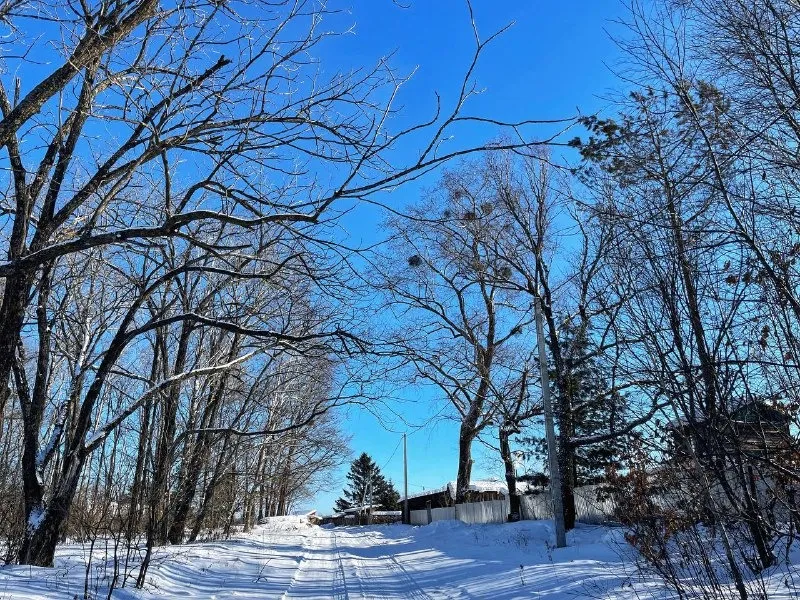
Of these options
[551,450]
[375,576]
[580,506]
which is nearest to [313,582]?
[375,576]

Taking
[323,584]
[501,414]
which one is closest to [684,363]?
[323,584]

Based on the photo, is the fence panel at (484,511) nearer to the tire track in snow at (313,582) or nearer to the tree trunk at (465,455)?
the tree trunk at (465,455)

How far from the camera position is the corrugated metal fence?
20.4m

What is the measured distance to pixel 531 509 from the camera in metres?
26.7

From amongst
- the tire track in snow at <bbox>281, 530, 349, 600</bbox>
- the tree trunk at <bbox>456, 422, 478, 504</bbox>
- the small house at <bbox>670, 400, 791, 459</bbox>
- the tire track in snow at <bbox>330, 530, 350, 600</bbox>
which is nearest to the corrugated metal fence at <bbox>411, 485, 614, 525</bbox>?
the tree trunk at <bbox>456, 422, 478, 504</bbox>

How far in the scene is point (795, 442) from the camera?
16.2 ft

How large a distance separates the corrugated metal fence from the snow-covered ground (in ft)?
14.1

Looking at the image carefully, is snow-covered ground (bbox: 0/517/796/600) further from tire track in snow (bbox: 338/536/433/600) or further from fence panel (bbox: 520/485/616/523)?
fence panel (bbox: 520/485/616/523)

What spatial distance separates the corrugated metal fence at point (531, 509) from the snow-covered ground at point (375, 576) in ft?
14.1

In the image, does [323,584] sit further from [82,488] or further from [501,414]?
[501,414]

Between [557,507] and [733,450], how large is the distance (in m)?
9.78

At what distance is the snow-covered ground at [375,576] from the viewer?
22.7 ft

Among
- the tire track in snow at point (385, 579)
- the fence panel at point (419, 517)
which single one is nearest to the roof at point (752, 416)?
the tire track in snow at point (385, 579)

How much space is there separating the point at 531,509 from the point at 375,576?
16.4 meters
